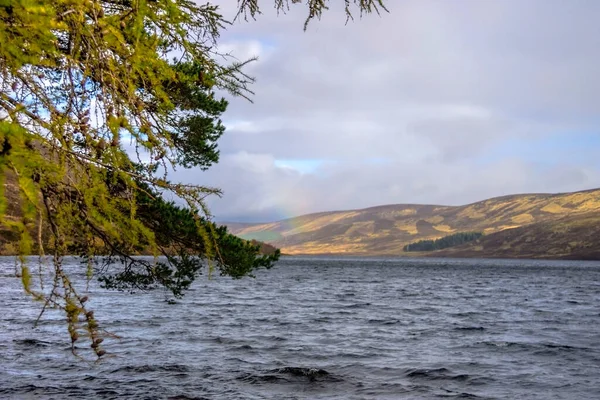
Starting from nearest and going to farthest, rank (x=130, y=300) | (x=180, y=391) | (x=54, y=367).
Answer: (x=180, y=391) → (x=54, y=367) → (x=130, y=300)

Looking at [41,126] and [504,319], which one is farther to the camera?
[504,319]

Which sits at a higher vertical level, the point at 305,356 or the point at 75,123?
the point at 75,123

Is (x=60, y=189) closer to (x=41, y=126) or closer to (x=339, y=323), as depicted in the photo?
(x=41, y=126)

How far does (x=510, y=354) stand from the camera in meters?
22.6

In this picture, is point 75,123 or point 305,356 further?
point 305,356

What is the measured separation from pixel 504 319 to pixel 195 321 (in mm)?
19279

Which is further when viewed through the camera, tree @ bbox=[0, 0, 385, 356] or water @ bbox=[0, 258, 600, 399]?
water @ bbox=[0, 258, 600, 399]

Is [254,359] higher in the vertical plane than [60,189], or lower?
lower

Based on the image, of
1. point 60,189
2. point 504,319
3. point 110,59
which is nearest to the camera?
point 110,59

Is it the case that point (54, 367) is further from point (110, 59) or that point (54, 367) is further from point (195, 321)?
point (110, 59)

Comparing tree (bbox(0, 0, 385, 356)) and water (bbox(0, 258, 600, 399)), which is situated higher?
tree (bbox(0, 0, 385, 356))

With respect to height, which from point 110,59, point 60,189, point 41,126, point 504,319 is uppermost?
point 110,59

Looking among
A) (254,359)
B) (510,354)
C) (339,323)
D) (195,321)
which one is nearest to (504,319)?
(339,323)

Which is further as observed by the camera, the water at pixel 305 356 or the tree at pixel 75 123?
the water at pixel 305 356
